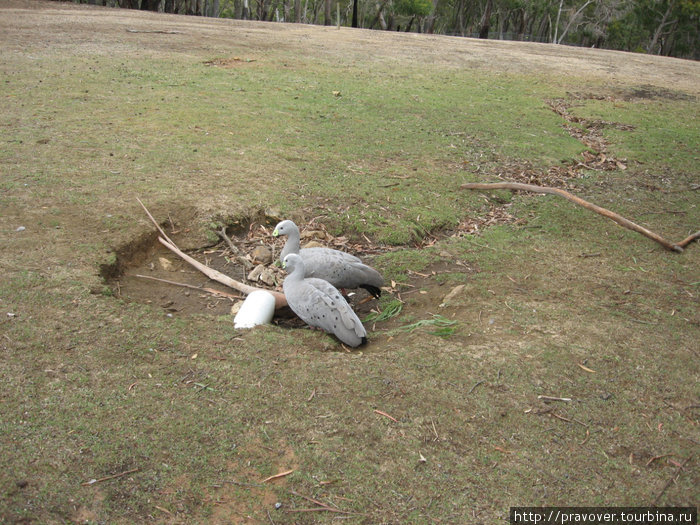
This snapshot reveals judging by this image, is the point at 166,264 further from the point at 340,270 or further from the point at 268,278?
the point at 340,270

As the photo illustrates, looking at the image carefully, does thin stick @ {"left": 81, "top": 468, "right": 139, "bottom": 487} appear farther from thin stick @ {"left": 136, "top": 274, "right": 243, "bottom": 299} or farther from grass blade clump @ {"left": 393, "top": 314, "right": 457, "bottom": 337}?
grass blade clump @ {"left": 393, "top": 314, "right": 457, "bottom": 337}

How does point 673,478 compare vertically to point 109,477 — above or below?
above

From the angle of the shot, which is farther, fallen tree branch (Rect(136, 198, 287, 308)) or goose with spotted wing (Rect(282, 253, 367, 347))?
fallen tree branch (Rect(136, 198, 287, 308))

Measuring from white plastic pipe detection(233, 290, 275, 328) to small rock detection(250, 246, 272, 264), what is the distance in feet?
3.34

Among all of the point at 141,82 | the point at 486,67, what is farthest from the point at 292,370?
the point at 486,67

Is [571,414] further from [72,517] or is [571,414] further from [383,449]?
[72,517]

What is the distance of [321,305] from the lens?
4418 millimetres

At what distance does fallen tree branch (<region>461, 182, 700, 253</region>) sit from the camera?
20.6 feet

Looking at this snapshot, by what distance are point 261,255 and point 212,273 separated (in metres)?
0.64

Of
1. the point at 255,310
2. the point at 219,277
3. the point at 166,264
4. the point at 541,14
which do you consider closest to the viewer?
the point at 255,310

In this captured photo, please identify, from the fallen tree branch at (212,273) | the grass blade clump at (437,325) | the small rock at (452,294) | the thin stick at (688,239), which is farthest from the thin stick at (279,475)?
the thin stick at (688,239)

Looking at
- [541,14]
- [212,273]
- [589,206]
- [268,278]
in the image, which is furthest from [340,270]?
[541,14]

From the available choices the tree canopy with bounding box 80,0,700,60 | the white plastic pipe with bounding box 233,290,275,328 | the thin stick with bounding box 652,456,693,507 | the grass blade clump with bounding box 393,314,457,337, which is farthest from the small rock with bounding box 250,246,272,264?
the tree canopy with bounding box 80,0,700,60

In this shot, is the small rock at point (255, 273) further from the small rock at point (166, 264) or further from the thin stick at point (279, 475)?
the thin stick at point (279, 475)
